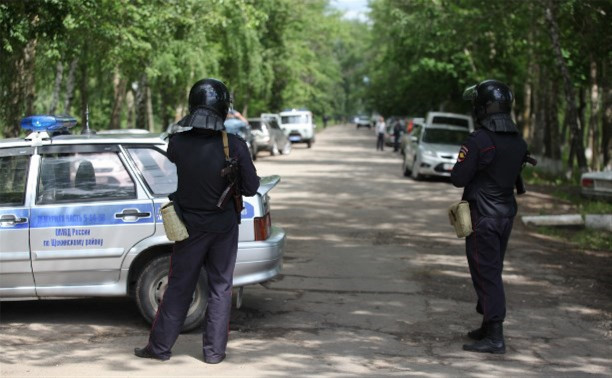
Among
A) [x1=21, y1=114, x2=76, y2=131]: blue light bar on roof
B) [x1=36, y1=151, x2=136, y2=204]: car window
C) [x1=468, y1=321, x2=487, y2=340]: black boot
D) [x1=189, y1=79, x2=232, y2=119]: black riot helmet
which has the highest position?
[x1=189, y1=79, x2=232, y2=119]: black riot helmet

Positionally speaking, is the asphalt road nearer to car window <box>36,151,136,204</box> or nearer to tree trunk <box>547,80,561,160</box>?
car window <box>36,151,136,204</box>

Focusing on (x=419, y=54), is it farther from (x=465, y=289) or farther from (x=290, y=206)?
(x=465, y=289)

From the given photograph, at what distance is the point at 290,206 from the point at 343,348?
9.74 metres

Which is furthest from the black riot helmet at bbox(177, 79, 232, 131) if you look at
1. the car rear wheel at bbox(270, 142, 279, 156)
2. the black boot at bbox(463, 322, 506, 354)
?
the car rear wheel at bbox(270, 142, 279, 156)

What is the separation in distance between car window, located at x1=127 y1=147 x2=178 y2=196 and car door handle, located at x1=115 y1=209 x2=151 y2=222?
229mm

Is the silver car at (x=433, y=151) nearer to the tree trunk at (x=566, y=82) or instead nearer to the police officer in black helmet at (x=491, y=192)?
the tree trunk at (x=566, y=82)

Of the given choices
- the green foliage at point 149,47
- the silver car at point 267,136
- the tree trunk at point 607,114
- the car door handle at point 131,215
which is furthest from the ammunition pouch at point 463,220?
the silver car at point 267,136

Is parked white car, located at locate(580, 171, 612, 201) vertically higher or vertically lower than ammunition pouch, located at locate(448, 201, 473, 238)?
lower

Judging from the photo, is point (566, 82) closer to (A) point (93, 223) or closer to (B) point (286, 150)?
(A) point (93, 223)

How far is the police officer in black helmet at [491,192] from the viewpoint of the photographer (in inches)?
→ 251

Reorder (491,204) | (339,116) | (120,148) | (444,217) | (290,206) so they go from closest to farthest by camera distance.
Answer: (491,204), (120,148), (444,217), (290,206), (339,116)

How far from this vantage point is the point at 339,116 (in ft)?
495

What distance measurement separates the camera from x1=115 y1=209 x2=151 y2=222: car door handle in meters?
6.70

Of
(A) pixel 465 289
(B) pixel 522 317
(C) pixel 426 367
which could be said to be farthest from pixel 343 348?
(A) pixel 465 289
